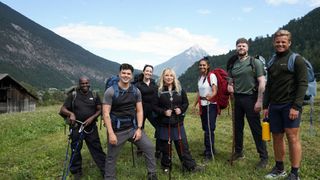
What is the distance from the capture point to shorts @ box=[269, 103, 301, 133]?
279 inches

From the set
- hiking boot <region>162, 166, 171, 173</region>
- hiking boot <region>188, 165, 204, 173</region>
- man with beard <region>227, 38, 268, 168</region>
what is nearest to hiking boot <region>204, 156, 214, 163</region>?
hiking boot <region>188, 165, 204, 173</region>

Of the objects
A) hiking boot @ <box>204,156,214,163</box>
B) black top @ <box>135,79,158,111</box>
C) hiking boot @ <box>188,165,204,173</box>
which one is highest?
black top @ <box>135,79,158,111</box>

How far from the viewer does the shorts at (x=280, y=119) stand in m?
7.09

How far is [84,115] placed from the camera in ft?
27.6

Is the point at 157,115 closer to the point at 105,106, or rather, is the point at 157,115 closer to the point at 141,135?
the point at 141,135

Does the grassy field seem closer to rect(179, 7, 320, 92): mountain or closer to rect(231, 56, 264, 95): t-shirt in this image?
rect(231, 56, 264, 95): t-shirt

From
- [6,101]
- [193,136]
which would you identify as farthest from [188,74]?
[193,136]

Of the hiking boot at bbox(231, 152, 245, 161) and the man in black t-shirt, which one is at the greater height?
the man in black t-shirt

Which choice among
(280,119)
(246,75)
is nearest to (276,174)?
(280,119)

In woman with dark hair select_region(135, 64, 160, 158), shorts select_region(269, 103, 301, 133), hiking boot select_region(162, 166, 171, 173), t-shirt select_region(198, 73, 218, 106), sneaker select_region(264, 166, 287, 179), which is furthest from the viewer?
woman with dark hair select_region(135, 64, 160, 158)

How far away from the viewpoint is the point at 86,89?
27.7ft

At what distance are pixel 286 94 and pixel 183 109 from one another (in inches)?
91.2

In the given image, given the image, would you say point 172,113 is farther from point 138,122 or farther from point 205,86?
point 205,86

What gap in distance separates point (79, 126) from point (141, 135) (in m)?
1.70
